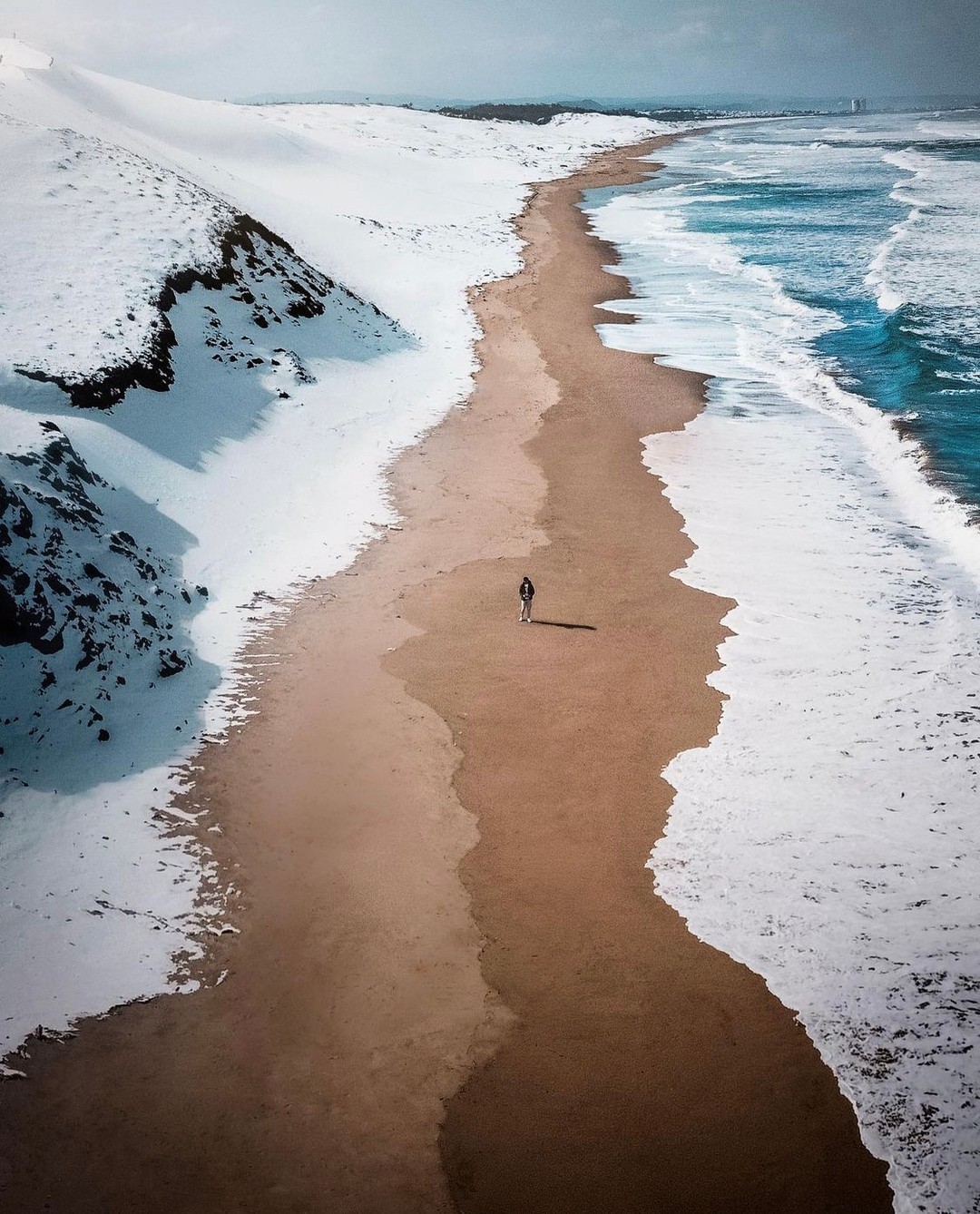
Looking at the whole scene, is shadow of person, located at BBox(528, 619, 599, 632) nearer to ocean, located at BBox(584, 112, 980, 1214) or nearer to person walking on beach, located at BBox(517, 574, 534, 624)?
person walking on beach, located at BBox(517, 574, 534, 624)

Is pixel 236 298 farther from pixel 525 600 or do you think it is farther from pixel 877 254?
pixel 877 254

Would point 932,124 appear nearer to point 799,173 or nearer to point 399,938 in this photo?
point 799,173

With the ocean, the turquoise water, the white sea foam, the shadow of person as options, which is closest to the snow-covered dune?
the shadow of person

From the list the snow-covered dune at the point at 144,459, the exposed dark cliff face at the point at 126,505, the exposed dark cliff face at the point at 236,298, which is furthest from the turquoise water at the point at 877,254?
the exposed dark cliff face at the point at 236,298

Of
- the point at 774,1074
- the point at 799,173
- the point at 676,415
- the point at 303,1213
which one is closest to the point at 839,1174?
the point at 774,1074

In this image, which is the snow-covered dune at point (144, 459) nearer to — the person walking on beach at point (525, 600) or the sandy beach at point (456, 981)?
the sandy beach at point (456, 981)
